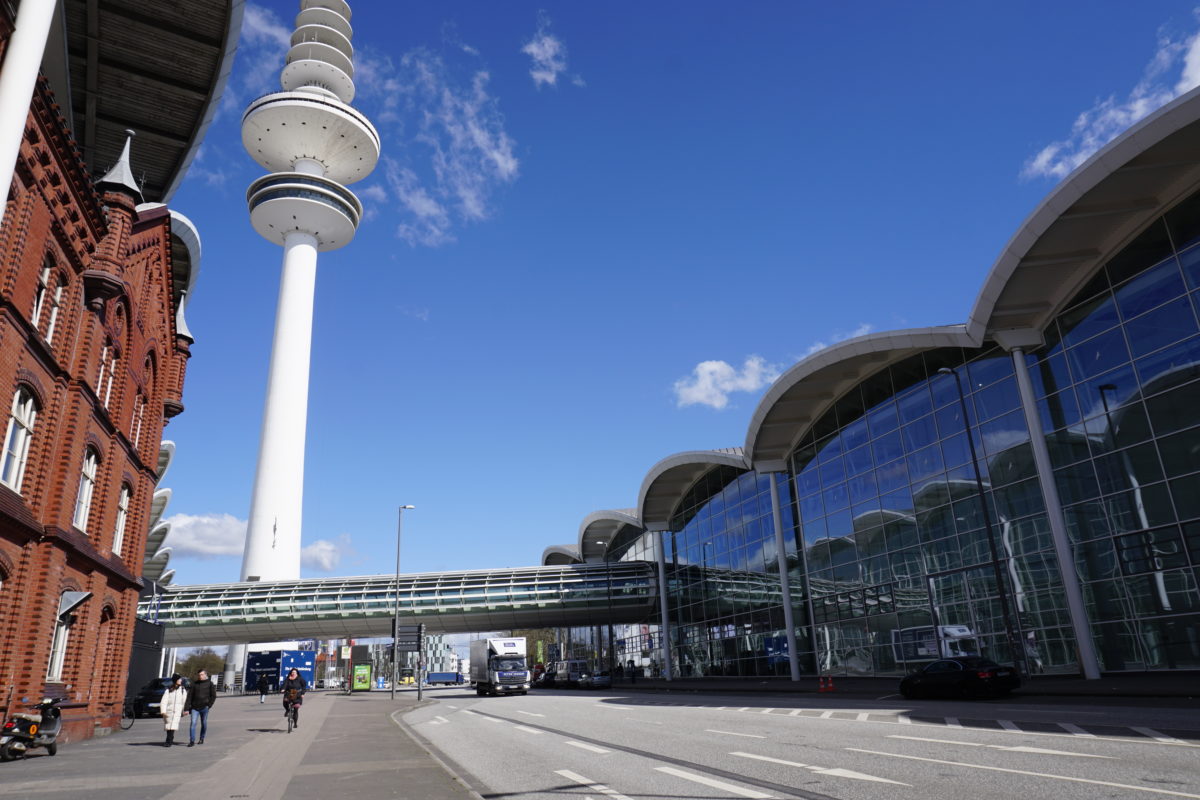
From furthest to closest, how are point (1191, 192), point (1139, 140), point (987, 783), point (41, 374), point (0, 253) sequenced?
1. point (1191, 192)
2. point (1139, 140)
3. point (41, 374)
4. point (0, 253)
5. point (987, 783)

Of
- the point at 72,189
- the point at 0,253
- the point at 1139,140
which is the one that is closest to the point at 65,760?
the point at 0,253

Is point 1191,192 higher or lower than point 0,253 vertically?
higher

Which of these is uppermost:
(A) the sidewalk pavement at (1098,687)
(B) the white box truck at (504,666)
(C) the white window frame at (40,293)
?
(C) the white window frame at (40,293)

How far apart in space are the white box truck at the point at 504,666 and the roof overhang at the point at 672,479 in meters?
13.9

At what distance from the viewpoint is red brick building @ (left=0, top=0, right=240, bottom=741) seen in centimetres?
1667

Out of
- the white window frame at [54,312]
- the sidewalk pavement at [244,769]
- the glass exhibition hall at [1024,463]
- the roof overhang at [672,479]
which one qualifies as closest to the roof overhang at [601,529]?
the roof overhang at [672,479]

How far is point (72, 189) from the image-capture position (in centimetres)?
1870

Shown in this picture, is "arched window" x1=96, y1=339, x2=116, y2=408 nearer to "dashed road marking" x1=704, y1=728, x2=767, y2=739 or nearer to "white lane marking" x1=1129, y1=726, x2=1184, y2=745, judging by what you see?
"dashed road marking" x1=704, y1=728, x2=767, y2=739

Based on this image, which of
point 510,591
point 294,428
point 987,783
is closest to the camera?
point 987,783

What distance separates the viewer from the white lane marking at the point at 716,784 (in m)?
9.01

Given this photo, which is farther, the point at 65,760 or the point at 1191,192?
the point at 1191,192

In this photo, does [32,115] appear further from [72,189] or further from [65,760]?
[65,760]

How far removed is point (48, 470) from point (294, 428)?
200 ft

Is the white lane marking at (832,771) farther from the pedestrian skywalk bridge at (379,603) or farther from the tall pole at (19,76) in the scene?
the pedestrian skywalk bridge at (379,603)
